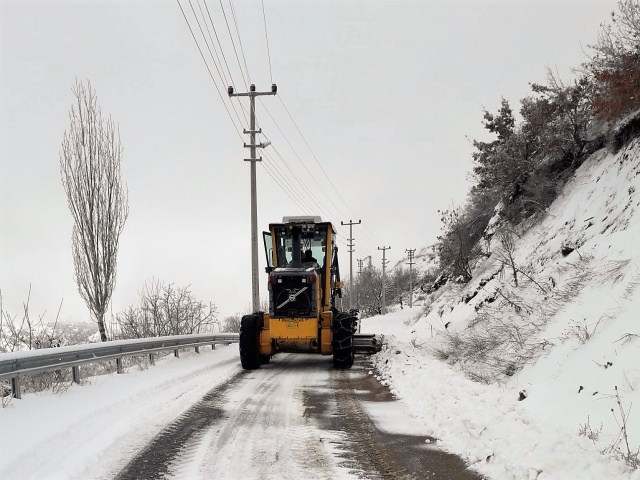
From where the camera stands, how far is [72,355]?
8328 mm

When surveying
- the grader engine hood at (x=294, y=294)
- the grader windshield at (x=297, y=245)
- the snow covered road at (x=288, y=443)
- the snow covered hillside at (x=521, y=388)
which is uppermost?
the grader windshield at (x=297, y=245)

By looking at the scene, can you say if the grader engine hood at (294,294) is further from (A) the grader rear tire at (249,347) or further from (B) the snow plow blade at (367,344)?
(B) the snow plow blade at (367,344)

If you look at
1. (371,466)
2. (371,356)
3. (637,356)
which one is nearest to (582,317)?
(637,356)

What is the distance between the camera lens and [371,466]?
473 centimetres

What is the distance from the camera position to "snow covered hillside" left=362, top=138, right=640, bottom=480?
439cm

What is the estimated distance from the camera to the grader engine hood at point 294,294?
12.4 m

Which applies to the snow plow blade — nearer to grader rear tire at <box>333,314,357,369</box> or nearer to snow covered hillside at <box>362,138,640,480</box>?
snow covered hillside at <box>362,138,640,480</box>

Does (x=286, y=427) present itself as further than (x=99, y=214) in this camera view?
No

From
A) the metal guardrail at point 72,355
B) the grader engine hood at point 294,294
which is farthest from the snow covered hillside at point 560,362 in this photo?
the metal guardrail at point 72,355

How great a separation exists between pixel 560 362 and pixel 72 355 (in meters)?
7.71

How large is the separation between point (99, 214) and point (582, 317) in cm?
1473

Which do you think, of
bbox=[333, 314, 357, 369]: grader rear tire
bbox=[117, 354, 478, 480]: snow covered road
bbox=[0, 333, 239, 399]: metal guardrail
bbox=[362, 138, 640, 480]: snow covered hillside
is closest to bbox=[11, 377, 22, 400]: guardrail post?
bbox=[0, 333, 239, 399]: metal guardrail

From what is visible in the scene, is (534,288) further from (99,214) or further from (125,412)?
Answer: (99,214)

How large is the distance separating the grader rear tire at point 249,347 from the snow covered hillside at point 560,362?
3.20 m
